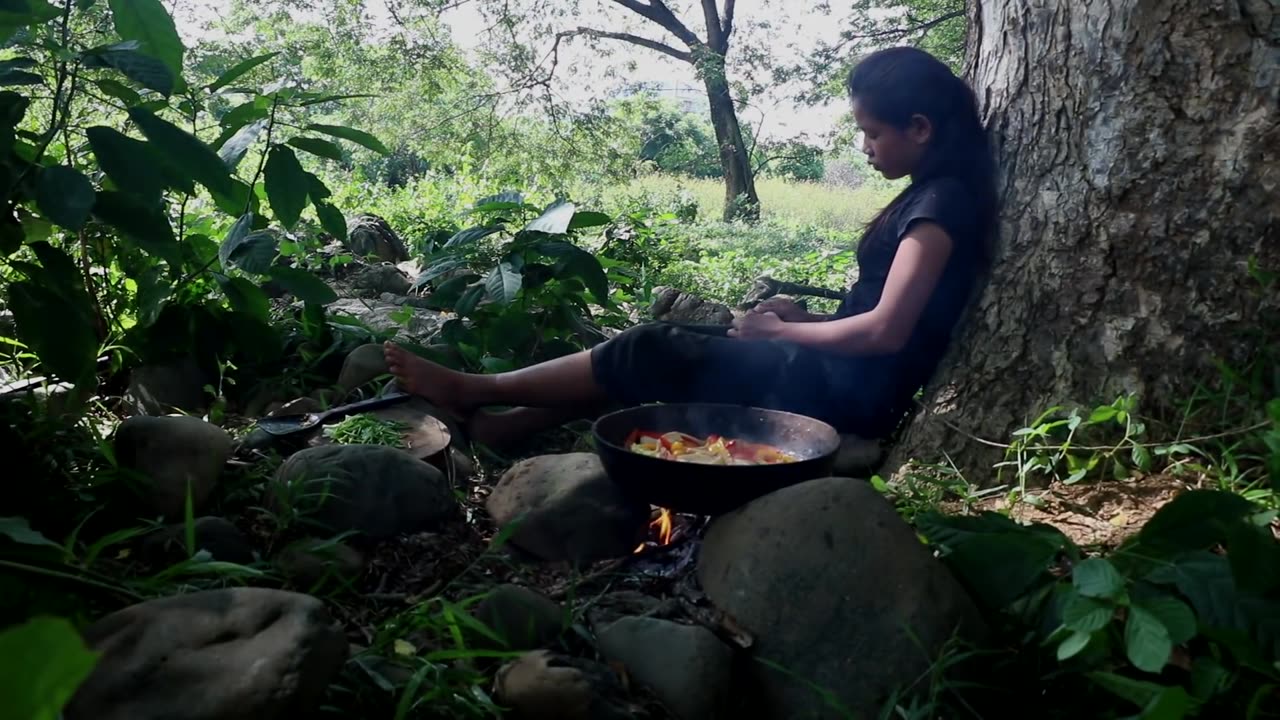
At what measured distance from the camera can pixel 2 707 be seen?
460 mm

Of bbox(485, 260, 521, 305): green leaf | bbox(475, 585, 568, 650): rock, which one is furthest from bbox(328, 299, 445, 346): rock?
bbox(475, 585, 568, 650): rock

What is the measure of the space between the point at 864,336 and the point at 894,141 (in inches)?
22.1

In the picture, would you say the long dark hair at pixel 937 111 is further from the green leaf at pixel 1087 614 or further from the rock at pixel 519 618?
the rock at pixel 519 618

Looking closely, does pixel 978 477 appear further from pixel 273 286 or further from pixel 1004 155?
pixel 273 286

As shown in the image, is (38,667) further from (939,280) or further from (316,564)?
(939,280)

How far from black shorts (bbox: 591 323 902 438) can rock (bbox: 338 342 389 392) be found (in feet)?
2.47

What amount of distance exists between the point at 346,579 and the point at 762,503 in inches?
32.9

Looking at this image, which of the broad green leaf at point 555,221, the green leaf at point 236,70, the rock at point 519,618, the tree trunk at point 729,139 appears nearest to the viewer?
the rock at point 519,618

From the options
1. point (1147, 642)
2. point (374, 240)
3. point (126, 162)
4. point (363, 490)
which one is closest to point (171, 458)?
point (363, 490)

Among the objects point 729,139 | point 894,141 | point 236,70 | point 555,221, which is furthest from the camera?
point 729,139

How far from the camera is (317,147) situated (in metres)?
2.38

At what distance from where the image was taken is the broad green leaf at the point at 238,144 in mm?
2268

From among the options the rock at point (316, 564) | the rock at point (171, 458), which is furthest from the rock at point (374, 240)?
the rock at point (316, 564)

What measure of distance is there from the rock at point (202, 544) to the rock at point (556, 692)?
67 cm
